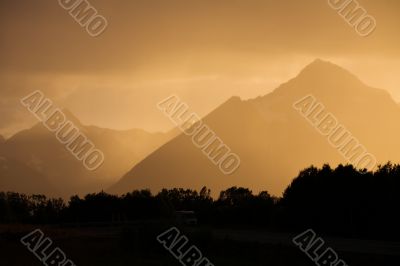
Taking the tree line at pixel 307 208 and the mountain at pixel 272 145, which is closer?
the tree line at pixel 307 208

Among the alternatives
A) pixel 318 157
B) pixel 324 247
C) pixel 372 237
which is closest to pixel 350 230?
pixel 372 237

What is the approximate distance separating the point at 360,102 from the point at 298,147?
4196 centimetres

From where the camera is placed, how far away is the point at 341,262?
27.8 metres
